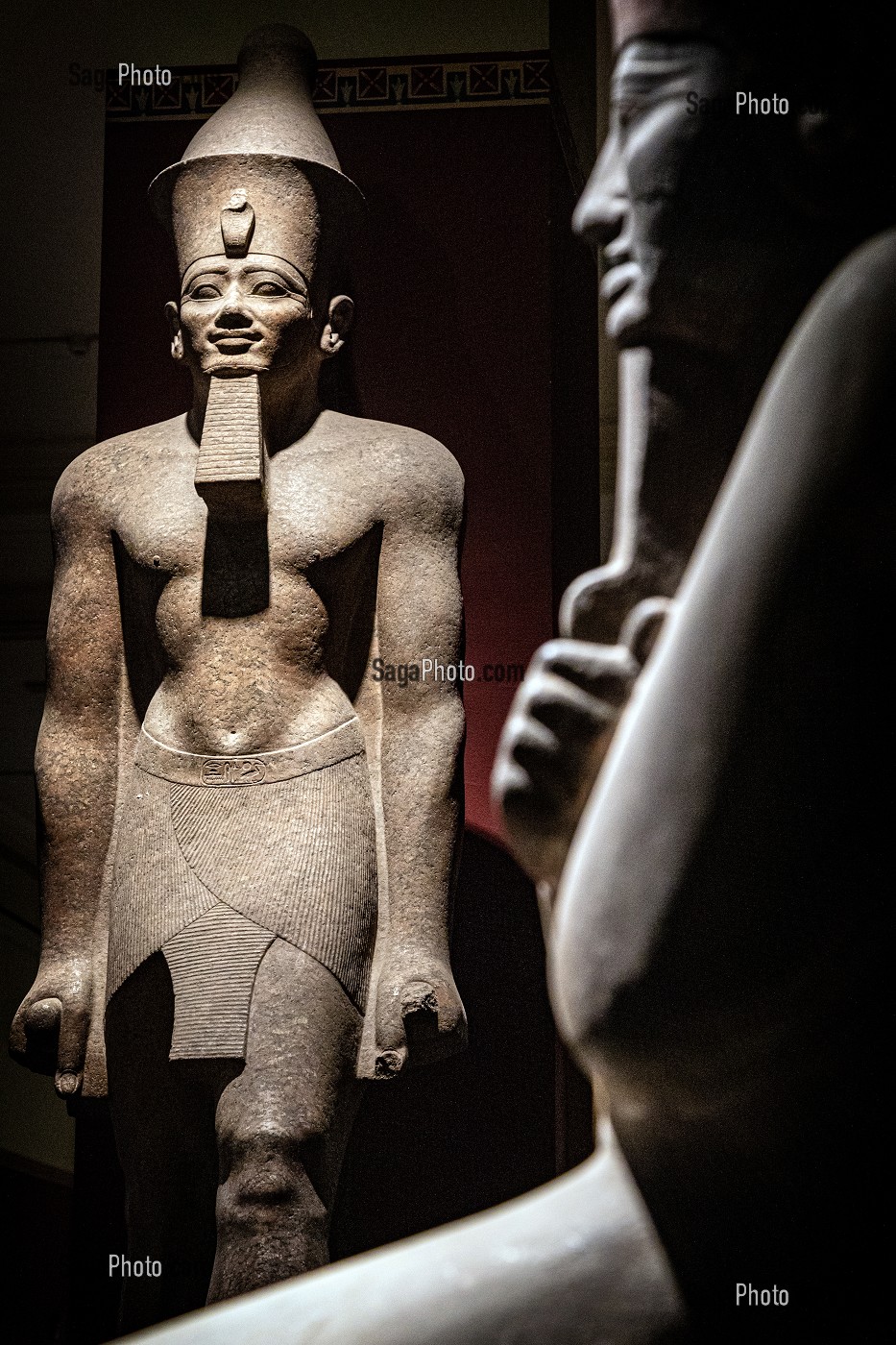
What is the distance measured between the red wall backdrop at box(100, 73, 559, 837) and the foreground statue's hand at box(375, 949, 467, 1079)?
769 millimetres

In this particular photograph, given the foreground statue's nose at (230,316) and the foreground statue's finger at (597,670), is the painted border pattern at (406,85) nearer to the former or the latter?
the foreground statue's nose at (230,316)

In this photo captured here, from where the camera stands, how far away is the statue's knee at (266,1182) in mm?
3260

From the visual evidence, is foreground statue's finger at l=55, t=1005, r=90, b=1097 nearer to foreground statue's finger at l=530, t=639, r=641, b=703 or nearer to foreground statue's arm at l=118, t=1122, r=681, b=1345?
foreground statue's arm at l=118, t=1122, r=681, b=1345

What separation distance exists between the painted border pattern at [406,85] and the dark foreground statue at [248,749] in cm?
26

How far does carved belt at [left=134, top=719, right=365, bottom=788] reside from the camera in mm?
3613

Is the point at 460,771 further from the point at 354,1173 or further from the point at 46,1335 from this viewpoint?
the point at 46,1335

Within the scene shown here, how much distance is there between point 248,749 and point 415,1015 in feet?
2.09

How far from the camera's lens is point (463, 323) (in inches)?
175

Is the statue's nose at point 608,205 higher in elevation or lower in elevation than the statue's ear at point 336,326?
lower

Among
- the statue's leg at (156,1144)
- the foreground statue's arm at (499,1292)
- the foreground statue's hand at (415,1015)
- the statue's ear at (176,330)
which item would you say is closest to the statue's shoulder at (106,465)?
the statue's ear at (176,330)

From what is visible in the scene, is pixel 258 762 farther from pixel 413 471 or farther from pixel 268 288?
pixel 268 288

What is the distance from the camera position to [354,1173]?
4023 millimetres

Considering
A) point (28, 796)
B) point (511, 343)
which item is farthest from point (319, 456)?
point (28, 796)

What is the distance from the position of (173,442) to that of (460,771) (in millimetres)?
1011
